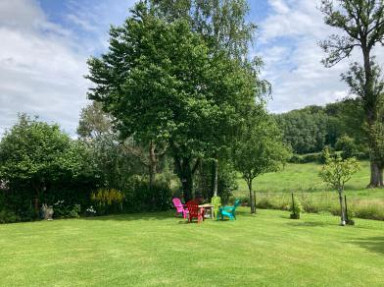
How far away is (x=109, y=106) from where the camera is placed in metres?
22.6

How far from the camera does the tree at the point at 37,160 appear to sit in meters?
19.2

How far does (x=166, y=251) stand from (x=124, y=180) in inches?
552

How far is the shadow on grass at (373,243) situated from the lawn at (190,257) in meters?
0.02

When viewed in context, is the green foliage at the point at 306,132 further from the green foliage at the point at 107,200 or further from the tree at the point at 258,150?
the green foliage at the point at 107,200

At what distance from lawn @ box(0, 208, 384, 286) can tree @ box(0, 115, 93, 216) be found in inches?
191

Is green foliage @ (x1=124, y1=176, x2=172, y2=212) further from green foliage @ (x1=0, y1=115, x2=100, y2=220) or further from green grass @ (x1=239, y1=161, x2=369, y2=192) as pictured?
green grass @ (x1=239, y1=161, x2=369, y2=192)

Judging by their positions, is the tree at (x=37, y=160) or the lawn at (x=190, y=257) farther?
the tree at (x=37, y=160)

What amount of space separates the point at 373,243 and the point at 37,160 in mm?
14766

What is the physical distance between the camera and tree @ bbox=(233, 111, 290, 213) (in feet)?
72.4

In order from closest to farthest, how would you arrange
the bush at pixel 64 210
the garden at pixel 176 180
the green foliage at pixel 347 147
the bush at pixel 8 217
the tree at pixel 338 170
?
the garden at pixel 176 180, the tree at pixel 338 170, the bush at pixel 8 217, the bush at pixel 64 210, the green foliage at pixel 347 147

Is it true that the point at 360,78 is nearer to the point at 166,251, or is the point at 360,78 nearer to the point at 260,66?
the point at 260,66

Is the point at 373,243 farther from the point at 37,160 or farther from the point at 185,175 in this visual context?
the point at 37,160

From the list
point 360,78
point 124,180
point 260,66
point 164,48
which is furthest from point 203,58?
point 360,78

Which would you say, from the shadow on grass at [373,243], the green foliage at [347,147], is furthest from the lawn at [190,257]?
the green foliage at [347,147]
